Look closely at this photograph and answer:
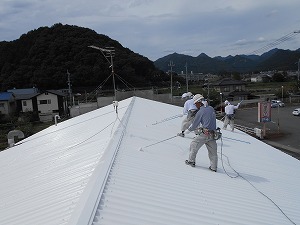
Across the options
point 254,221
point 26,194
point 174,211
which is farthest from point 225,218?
point 26,194

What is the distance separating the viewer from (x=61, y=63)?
63.7 metres

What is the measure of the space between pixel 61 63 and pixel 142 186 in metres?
62.6

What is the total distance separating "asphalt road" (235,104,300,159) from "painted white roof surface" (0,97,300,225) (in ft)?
53.2

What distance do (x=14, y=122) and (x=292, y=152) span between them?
33950mm

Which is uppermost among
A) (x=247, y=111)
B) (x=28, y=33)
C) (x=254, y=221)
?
(x=28, y=33)

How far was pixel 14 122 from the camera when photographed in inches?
1646

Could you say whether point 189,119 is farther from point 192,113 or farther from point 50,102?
point 50,102

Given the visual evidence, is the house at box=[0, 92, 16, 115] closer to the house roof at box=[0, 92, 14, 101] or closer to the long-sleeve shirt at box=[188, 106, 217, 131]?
the house roof at box=[0, 92, 14, 101]

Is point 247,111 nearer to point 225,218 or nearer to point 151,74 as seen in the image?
point 151,74

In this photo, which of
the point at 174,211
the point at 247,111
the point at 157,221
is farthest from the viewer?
the point at 247,111

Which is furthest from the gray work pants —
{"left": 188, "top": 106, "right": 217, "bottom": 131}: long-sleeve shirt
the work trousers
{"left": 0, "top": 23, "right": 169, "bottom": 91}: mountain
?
{"left": 0, "top": 23, "right": 169, "bottom": 91}: mountain

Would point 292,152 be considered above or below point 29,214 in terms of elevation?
below

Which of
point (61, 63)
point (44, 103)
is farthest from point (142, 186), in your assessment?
point (61, 63)

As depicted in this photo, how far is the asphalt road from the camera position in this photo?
24280 millimetres
